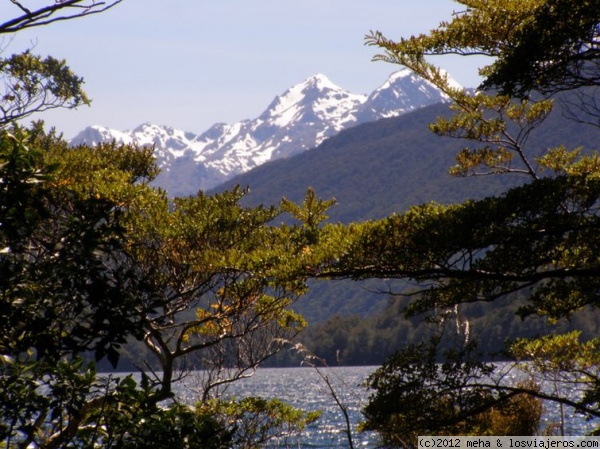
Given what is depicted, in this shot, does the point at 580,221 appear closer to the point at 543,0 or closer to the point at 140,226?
the point at 543,0

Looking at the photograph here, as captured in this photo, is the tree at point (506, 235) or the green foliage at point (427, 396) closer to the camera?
the tree at point (506, 235)

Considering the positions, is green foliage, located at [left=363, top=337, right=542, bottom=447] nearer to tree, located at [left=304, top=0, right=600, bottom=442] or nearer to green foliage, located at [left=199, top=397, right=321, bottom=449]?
tree, located at [left=304, top=0, right=600, bottom=442]

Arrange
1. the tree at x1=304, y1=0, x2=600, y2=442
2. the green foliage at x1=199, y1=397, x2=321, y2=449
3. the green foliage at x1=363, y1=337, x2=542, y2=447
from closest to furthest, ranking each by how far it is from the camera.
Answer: the tree at x1=304, y1=0, x2=600, y2=442 < the green foliage at x1=363, y1=337, x2=542, y2=447 < the green foliage at x1=199, y1=397, x2=321, y2=449

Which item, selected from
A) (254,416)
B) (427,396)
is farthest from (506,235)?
(254,416)

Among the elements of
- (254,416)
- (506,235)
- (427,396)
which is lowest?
(254,416)

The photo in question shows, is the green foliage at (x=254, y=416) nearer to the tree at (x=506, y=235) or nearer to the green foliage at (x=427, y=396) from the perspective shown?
the green foliage at (x=427, y=396)

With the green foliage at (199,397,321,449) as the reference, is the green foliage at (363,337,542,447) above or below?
above

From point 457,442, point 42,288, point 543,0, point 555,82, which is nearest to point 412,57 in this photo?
point 543,0

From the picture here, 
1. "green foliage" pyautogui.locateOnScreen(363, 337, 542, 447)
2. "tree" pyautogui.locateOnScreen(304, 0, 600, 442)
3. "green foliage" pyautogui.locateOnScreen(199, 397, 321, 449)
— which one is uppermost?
"tree" pyautogui.locateOnScreen(304, 0, 600, 442)

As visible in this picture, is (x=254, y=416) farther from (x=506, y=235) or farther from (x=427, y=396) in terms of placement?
(x=506, y=235)

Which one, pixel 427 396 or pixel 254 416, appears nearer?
pixel 427 396

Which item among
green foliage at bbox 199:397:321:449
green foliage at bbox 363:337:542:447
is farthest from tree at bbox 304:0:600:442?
green foliage at bbox 199:397:321:449

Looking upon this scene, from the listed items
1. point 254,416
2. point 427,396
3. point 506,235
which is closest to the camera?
point 506,235

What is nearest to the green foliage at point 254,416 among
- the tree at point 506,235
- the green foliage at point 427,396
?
the green foliage at point 427,396
